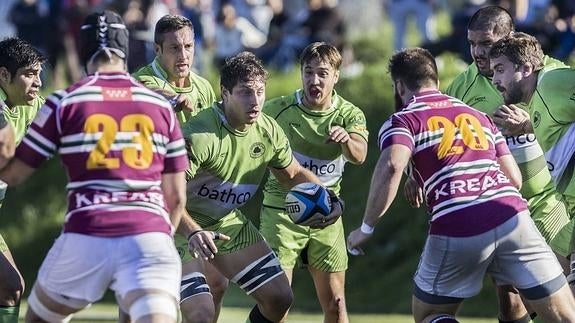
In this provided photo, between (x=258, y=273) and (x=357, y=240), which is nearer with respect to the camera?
(x=357, y=240)

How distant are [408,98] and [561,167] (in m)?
1.33

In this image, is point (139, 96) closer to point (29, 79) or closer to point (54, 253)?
point (54, 253)

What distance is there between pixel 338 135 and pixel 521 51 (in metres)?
1.64

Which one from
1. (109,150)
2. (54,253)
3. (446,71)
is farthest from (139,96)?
(446,71)

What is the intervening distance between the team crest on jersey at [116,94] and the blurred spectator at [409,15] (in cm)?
1135

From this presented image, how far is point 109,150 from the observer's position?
673 centimetres

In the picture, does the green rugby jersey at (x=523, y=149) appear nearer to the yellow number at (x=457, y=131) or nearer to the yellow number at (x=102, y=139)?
the yellow number at (x=457, y=131)

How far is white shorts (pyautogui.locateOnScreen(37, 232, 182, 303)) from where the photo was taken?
6680mm

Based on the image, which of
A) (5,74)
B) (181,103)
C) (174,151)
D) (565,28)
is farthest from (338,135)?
(565,28)

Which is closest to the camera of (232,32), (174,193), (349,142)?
(174,193)

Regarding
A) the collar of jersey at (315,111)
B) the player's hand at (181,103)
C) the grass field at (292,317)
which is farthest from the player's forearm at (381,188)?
the grass field at (292,317)

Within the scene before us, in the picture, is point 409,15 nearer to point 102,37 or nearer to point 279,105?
point 279,105

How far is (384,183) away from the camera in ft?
25.9

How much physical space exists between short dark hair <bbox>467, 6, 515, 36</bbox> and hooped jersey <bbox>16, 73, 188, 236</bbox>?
393 centimetres
